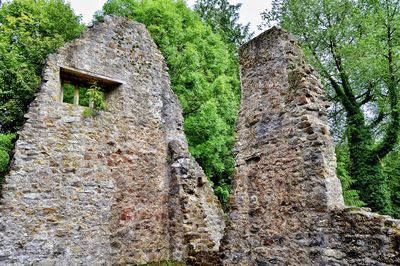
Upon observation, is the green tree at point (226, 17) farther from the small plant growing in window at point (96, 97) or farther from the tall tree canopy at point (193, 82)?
the small plant growing in window at point (96, 97)

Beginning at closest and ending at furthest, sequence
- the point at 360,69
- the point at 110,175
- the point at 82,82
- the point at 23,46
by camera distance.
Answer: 1. the point at 110,175
2. the point at 82,82
3. the point at 23,46
4. the point at 360,69

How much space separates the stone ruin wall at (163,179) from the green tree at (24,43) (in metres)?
4.35

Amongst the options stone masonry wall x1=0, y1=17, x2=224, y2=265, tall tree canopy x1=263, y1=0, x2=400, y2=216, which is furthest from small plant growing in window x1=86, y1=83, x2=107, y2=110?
tall tree canopy x1=263, y1=0, x2=400, y2=216

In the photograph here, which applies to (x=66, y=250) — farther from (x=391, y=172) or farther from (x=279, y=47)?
(x=391, y=172)

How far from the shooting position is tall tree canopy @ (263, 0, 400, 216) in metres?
14.1

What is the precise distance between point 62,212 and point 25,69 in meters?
6.94

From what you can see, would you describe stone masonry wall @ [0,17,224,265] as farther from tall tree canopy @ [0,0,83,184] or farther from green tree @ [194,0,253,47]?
green tree @ [194,0,253,47]

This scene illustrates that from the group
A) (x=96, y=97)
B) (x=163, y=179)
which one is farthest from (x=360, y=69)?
(x=96, y=97)

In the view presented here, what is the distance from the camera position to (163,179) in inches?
332

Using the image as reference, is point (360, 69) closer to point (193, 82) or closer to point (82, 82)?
point (193, 82)

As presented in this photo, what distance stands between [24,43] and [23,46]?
0.26m

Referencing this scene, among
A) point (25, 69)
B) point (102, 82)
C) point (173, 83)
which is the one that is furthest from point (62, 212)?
point (173, 83)

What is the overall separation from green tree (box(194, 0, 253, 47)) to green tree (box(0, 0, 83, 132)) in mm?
10141

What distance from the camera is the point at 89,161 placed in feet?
23.8
